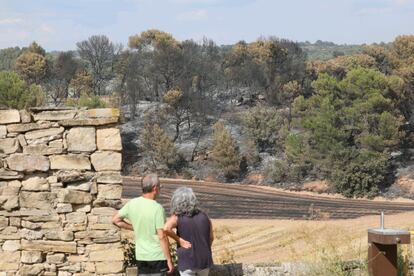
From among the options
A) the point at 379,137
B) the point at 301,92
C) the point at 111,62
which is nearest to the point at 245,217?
the point at 379,137

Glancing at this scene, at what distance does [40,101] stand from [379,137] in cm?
2232

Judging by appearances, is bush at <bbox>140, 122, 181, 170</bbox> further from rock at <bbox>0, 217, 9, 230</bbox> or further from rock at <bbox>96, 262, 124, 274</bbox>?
rock at <bbox>96, 262, 124, 274</bbox>

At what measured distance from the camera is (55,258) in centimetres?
564

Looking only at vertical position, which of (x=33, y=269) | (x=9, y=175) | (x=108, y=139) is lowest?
(x=33, y=269)

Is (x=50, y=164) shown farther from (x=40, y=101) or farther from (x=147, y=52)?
(x=147, y=52)

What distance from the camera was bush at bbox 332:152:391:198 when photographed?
34469 millimetres

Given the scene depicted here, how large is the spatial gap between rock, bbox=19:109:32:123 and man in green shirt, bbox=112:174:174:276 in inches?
61.1

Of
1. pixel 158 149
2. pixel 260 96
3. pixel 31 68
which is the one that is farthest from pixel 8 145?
pixel 31 68

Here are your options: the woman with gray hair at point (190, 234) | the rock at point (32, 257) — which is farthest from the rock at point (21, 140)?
the woman with gray hair at point (190, 234)

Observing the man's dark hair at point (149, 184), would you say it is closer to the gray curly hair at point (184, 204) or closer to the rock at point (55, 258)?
the gray curly hair at point (184, 204)

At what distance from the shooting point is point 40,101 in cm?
3753

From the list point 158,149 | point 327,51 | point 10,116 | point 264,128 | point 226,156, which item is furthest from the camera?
point 327,51

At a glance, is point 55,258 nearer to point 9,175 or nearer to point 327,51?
point 9,175

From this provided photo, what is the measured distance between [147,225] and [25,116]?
1.84 meters
